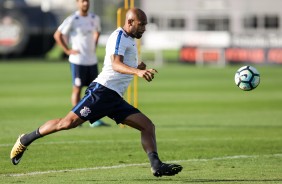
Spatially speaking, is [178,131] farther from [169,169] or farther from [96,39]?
[169,169]

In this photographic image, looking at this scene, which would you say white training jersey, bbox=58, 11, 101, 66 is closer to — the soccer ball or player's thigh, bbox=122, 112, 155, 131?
the soccer ball

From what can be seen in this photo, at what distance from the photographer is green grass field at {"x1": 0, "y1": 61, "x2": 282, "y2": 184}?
34.7 feet

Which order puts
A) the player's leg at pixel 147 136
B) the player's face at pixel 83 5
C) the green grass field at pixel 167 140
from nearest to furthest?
1. the player's leg at pixel 147 136
2. the green grass field at pixel 167 140
3. the player's face at pixel 83 5

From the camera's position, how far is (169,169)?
9758 millimetres

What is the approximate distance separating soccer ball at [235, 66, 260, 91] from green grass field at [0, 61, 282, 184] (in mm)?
1041

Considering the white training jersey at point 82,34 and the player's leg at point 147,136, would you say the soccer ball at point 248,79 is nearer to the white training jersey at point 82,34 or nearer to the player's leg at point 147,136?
the player's leg at point 147,136

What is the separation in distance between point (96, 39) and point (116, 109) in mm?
6663

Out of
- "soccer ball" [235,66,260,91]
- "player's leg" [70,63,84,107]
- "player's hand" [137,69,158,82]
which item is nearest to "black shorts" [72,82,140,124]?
"player's hand" [137,69,158,82]

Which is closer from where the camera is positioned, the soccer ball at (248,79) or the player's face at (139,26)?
the player's face at (139,26)

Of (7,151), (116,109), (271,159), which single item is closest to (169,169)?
(116,109)

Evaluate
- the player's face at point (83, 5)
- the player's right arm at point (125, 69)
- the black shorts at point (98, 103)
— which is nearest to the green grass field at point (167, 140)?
the black shorts at point (98, 103)

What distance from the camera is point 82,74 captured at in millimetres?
16438

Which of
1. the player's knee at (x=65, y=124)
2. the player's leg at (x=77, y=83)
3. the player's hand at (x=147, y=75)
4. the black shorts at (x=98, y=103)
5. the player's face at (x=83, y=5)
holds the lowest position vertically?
the player's leg at (x=77, y=83)

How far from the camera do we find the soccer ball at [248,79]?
38.3 feet
